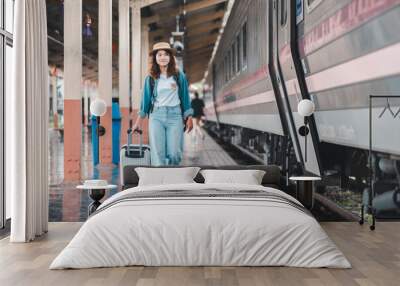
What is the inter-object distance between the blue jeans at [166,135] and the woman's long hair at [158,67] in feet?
1.15

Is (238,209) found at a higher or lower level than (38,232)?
higher

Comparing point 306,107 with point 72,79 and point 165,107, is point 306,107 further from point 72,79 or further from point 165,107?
point 72,79

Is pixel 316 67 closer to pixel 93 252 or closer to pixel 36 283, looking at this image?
pixel 93 252

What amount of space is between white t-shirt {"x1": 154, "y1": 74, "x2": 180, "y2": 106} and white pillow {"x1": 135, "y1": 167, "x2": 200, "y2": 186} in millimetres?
1200

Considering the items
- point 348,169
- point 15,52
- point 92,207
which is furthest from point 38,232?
point 348,169

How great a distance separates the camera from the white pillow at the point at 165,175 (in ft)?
20.1

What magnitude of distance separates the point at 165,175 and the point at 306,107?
142 cm

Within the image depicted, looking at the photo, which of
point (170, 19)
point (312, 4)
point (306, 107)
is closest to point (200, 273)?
point (306, 107)

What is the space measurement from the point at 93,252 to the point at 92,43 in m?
9.56

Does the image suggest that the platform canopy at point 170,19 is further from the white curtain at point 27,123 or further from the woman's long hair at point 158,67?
the white curtain at point 27,123

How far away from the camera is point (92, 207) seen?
6039 millimetres

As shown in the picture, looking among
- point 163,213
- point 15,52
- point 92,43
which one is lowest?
point 163,213

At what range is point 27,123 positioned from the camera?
5.38 m

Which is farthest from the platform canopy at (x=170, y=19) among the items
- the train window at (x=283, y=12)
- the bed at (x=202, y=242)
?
the bed at (x=202, y=242)
